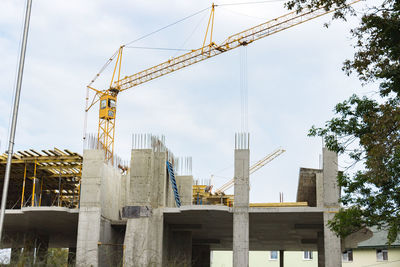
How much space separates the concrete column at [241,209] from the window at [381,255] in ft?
107

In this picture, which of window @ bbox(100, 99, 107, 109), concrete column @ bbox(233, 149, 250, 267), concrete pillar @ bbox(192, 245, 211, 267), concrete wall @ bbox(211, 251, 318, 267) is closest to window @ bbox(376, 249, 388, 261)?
concrete wall @ bbox(211, 251, 318, 267)

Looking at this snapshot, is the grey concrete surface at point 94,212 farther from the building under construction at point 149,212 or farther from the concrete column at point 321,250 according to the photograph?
the concrete column at point 321,250

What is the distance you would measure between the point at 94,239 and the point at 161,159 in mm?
5242

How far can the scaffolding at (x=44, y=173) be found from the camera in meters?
29.3

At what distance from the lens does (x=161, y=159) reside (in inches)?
1111

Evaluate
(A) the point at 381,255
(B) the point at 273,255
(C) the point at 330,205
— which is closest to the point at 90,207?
(C) the point at 330,205

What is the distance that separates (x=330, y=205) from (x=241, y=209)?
427 cm

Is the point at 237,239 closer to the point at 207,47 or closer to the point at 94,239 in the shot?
the point at 94,239

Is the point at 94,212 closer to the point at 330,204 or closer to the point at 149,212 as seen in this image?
the point at 149,212

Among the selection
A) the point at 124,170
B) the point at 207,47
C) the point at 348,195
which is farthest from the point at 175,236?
the point at 207,47

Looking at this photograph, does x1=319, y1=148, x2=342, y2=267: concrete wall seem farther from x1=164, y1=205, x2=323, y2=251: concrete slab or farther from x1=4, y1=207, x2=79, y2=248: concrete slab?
x1=4, y1=207, x2=79, y2=248: concrete slab

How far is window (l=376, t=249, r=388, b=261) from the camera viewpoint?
53675 millimetres

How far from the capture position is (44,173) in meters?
33.3

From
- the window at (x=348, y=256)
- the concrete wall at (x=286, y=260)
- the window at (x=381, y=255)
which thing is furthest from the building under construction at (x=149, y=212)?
the concrete wall at (x=286, y=260)
